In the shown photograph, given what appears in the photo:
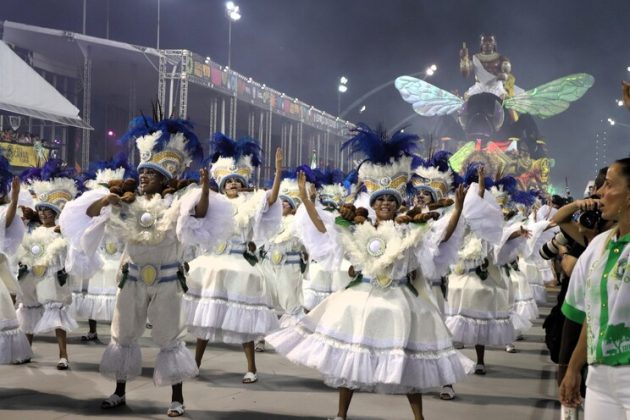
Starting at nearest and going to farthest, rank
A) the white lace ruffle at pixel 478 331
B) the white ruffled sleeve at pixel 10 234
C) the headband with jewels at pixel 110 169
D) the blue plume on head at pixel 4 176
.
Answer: the white ruffled sleeve at pixel 10 234 → the blue plume on head at pixel 4 176 → the white lace ruffle at pixel 478 331 → the headband with jewels at pixel 110 169

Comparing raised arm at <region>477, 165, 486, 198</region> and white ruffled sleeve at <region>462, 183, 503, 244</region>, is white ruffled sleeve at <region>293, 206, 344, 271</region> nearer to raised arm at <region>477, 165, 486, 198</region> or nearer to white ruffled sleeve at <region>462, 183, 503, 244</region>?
raised arm at <region>477, 165, 486, 198</region>

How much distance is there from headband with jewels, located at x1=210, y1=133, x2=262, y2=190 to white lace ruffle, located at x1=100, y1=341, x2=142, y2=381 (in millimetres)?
3004

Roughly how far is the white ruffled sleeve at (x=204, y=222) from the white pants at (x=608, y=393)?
3808 millimetres

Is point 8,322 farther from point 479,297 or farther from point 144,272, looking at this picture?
point 479,297

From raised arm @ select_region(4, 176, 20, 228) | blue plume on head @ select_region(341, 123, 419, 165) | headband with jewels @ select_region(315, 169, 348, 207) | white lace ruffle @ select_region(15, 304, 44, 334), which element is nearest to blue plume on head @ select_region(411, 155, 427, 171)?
blue plume on head @ select_region(341, 123, 419, 165)

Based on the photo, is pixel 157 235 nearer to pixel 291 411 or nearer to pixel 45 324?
pixel 291 411

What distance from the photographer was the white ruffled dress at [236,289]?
8.48 metres

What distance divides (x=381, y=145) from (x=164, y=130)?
1963 mm

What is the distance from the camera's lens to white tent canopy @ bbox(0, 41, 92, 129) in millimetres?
18875

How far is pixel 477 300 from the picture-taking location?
32.6ft

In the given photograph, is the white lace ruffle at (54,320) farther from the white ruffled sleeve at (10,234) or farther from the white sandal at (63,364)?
the white ruffled sleeve at (10,234)

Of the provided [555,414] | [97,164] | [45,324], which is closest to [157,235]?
[45,324]

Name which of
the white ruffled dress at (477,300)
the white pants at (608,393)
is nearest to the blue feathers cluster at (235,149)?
the white ruffled dress at (477,300)

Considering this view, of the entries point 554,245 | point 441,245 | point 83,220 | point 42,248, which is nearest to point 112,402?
point 83,220
